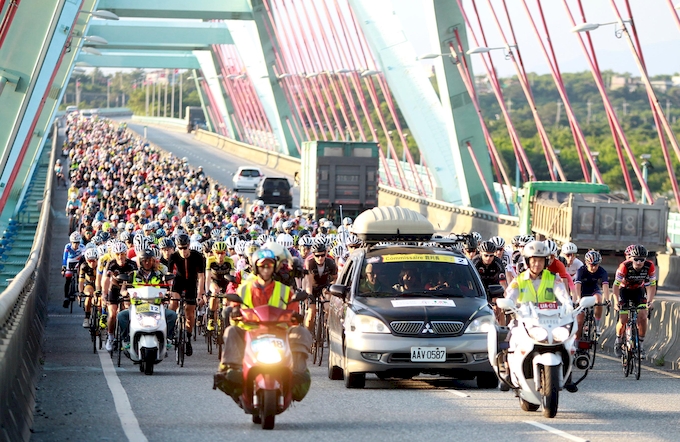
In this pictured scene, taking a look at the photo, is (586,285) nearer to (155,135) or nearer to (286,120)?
(286,120)

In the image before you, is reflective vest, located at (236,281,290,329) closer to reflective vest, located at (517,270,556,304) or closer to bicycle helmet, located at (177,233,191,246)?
reflective vest, located at (517,270,556,304)

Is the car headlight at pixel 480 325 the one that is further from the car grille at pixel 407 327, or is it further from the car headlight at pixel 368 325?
the car headlight at pixel 368 325

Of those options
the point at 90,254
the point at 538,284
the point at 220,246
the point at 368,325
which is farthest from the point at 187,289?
the point at 538,284

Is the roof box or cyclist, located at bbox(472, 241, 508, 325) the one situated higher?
the roof box

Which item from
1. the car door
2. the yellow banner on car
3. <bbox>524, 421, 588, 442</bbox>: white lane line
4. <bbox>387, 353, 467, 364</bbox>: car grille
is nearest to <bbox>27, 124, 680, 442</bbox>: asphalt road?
<bbox>524, 421, 588, 442</bbox>: white lane line

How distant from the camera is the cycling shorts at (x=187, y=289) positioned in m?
17.1

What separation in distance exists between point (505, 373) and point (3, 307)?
412cm

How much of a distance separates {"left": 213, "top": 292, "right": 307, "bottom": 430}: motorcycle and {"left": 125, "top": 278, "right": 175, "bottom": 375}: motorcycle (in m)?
4.58

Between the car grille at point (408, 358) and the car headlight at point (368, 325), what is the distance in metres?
0.25

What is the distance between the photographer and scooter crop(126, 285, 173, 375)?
15234 mm

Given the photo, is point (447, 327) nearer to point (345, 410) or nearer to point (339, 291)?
point (339, 291)

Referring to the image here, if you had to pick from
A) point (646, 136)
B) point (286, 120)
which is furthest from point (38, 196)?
point (646, 136)

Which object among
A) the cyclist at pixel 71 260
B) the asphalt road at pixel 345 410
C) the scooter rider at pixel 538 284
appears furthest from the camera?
the cyclist at pixel 71 260

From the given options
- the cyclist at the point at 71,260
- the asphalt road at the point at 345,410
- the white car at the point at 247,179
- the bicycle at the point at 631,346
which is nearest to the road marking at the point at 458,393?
the asphalt road at the point at 345,410
